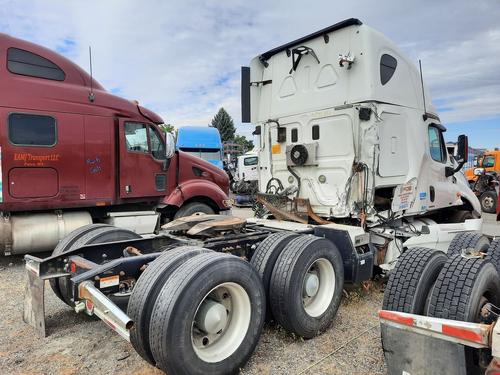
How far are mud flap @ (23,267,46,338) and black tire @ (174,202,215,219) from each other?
428 centimetres

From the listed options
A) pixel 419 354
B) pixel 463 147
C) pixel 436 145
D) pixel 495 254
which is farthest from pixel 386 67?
pixel 419 354

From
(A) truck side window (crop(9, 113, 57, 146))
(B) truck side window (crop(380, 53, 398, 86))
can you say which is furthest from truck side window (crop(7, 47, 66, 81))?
(B) truck side window (crop(380, 53, 398, 86))

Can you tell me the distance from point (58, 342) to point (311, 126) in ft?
12.6

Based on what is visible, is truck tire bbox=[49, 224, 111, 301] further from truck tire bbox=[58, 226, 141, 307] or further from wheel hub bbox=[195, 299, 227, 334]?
wheel hub bbox=[195, 299, 227, 334]

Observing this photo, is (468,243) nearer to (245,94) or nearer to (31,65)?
(245,94)

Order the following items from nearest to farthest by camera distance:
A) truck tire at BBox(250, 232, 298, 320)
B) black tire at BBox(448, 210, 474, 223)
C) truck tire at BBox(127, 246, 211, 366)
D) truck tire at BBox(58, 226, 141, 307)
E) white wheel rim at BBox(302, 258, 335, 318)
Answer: truck tire at BBox(127, 246, 211, 366), truck tire at BBox(250, 232, 298, 320), white wheel rim at BBox(302, 258, 335, 318), truck tire at BBox(58, 226, 141, 307), black tire at BBox(448, 210, 474, 223)

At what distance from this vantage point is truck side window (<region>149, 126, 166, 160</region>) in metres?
7.72

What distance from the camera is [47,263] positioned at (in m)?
3.31

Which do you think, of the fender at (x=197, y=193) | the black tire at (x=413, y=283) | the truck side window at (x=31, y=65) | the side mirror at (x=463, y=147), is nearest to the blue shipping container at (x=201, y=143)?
the fender at (x=197, y=193)

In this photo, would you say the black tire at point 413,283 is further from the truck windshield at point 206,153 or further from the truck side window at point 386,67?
the truck windshield at point 206,153

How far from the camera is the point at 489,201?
47.0 ft

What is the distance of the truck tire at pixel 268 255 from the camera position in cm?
351

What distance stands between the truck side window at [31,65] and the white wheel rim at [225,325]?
5.41 metres

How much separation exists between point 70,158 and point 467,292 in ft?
20.5
